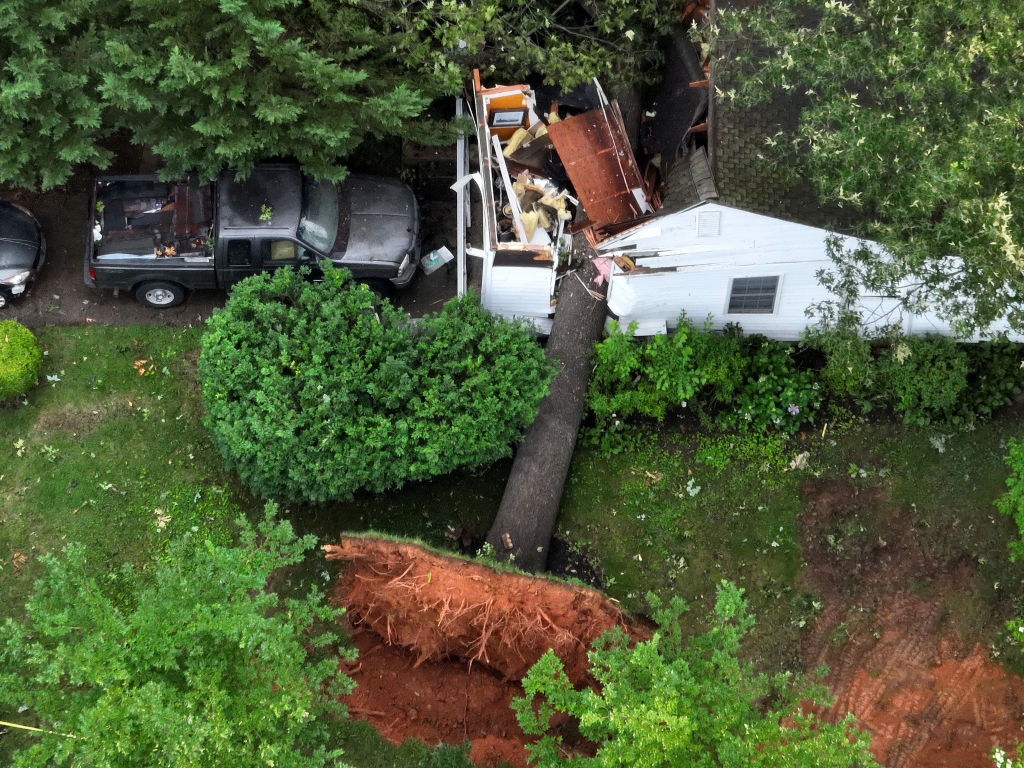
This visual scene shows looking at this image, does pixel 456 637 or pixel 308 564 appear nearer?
pixel 456 637

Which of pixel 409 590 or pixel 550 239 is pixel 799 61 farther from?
pixel 409 590

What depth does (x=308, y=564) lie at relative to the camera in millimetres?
10172

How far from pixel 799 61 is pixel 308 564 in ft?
26.6

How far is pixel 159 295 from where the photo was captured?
36.0 ft

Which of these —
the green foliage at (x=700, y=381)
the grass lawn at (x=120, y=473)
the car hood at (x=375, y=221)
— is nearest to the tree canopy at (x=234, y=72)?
the car hood at (x=375, y=221)

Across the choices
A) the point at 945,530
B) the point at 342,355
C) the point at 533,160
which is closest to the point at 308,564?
the point at 342,355

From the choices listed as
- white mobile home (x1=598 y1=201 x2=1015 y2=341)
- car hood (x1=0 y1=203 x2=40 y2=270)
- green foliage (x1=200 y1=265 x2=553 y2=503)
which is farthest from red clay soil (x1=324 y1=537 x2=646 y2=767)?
car hood (x1=0 y1=203 x2=40 y2=270)

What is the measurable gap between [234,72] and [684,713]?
823 cm

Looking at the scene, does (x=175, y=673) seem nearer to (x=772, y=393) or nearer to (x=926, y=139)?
(x=772, y=393)

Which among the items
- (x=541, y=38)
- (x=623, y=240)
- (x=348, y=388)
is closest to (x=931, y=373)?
(x=623, y=240)

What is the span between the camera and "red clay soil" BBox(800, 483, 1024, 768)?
30.5 ft

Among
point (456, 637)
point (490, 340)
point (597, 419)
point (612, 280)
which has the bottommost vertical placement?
point (456, 637)

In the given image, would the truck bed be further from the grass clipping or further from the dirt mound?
the dirt mound

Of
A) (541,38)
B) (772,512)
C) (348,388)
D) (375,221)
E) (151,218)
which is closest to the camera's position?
(348,388)
